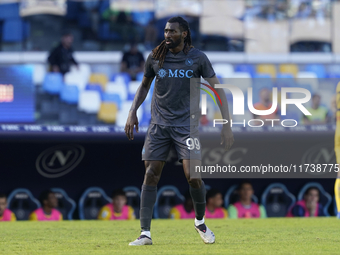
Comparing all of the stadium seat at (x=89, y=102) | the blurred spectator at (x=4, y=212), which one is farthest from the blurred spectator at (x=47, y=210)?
the stadium seat at (x=89, y=102)

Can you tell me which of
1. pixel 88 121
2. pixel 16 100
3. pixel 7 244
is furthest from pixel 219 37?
pixel 7 244

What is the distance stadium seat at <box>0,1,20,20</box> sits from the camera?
12164 millimetres

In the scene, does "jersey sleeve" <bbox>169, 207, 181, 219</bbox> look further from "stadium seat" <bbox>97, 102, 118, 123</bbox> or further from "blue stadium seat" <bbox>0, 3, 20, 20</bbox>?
"blue stadium seat" <bbox>0, 3, 20, 20</bbox>

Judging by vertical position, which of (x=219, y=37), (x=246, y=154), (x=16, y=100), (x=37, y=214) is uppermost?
(x=219, y=37)

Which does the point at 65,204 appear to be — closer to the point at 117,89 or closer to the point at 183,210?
the point at 183,210

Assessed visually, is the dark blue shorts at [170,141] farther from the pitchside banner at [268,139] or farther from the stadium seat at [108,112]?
the stadium seat at [108,112]

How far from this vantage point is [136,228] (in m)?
6.64

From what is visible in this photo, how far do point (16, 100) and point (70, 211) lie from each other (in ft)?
7.17

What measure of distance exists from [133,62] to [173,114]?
6826mm

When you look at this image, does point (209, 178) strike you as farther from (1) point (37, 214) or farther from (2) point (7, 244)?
(2) point (7, 244)

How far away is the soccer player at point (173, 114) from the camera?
15.3 feet

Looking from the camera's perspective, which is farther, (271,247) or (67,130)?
(67,130)

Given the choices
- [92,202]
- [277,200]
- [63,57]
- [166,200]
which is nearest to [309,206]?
[277,200]

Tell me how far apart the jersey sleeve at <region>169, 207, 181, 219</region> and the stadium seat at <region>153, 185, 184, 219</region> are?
0.05 metres
